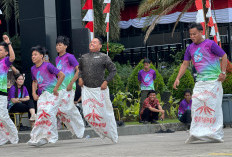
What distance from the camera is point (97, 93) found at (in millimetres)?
9805

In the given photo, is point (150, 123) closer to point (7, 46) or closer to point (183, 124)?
point (183, 124)

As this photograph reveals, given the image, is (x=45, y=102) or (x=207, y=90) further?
(x=45, y=102)

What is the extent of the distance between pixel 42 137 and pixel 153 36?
2228 cm

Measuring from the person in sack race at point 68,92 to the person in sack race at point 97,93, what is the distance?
4.21ft

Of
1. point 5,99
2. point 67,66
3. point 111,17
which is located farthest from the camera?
point 111,17

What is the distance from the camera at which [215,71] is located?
30.2ft

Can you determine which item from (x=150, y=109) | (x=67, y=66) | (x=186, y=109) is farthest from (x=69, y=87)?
(x=150, y=109)

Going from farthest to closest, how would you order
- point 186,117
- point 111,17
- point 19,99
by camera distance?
point 111,17
point 186,117
point 19,99

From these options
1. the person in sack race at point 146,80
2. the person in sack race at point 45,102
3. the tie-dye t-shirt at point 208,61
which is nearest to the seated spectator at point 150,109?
the person in sack race at point 146,80

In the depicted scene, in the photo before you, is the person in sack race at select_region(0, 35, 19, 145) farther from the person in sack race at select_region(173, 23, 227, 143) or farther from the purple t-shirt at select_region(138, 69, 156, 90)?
the purple t-shirt at select_region(138, 69, 156, 90)

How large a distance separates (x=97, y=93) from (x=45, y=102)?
1.01 m

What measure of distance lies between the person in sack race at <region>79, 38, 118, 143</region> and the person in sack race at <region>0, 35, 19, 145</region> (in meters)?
1.43

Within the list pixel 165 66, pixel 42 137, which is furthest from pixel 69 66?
pixel 165 66

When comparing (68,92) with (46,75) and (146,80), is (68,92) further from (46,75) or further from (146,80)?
(146,80)
